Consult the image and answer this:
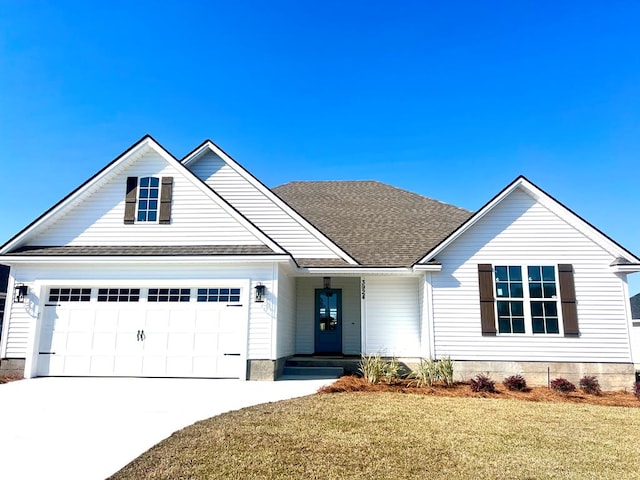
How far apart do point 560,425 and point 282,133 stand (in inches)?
609

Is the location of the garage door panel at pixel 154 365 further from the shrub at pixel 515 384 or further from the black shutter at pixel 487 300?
the shrub at pixel 515 384

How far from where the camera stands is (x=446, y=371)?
34.6ft

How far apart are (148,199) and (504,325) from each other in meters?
11.2

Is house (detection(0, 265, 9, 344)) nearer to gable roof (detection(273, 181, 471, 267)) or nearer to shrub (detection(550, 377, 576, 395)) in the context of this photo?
gable roof (detection(273, 181, 471, 267))

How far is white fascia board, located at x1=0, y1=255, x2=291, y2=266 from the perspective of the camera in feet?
35.4

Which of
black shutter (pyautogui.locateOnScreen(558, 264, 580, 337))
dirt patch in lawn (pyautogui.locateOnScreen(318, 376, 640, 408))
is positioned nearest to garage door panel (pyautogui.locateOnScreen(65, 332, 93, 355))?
dirt patch in lawn (pyautogui.locateOnScreen(318, 376, 640, 408))

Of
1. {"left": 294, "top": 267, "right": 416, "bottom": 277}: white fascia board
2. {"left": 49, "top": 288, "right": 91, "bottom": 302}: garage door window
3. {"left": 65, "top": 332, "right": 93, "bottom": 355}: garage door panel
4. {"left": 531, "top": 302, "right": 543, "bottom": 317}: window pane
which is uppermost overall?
{"left": 294, "top": 267, "right": 416, "bottom": 277}: white fascia board

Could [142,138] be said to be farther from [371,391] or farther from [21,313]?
[371,391]

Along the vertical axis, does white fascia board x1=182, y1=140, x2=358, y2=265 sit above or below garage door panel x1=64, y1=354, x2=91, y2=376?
above

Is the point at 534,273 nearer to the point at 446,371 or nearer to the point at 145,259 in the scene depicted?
the point at 446,371

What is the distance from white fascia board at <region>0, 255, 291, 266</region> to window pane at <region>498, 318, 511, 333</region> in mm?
6315


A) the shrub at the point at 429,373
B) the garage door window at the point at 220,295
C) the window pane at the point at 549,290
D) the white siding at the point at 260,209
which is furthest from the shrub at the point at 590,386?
the garage door window at the point at 220,295

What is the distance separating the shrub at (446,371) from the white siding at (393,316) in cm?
207

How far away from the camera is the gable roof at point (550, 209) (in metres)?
11.2
